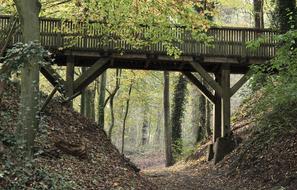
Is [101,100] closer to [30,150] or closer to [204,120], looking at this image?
[204,120]

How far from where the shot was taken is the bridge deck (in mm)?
16734

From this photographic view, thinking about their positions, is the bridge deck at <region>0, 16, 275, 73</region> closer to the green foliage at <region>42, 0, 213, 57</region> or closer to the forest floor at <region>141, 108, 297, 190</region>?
the green foliage at <region>42, 0, 213, 57</region>

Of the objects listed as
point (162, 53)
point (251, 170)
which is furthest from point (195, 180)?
point (162, 53)

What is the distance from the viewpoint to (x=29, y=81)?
905 cm

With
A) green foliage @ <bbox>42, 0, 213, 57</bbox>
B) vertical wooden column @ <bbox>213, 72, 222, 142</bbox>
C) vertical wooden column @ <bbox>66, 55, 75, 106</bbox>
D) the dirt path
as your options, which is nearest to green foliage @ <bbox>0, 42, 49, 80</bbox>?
green foliage @ <bbox>42, 0, 213, 57</bbox>

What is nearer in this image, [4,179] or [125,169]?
[4,179]

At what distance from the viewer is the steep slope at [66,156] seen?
853cm

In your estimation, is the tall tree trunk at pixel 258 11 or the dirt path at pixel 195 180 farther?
the tall tree trunk at pixel 258 11

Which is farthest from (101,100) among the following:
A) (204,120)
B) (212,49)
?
(212,49)

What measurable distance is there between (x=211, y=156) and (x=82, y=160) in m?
8.48

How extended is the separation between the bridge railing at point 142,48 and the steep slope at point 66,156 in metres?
2.55

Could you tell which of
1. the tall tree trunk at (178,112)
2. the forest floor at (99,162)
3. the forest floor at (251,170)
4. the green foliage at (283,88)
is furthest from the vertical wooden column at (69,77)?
the tall tree trunk at (178,112)

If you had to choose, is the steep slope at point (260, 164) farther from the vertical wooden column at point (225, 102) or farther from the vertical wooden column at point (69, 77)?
A: the vertical wooden column at point (69, 77)

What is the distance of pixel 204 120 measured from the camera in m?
24.5
